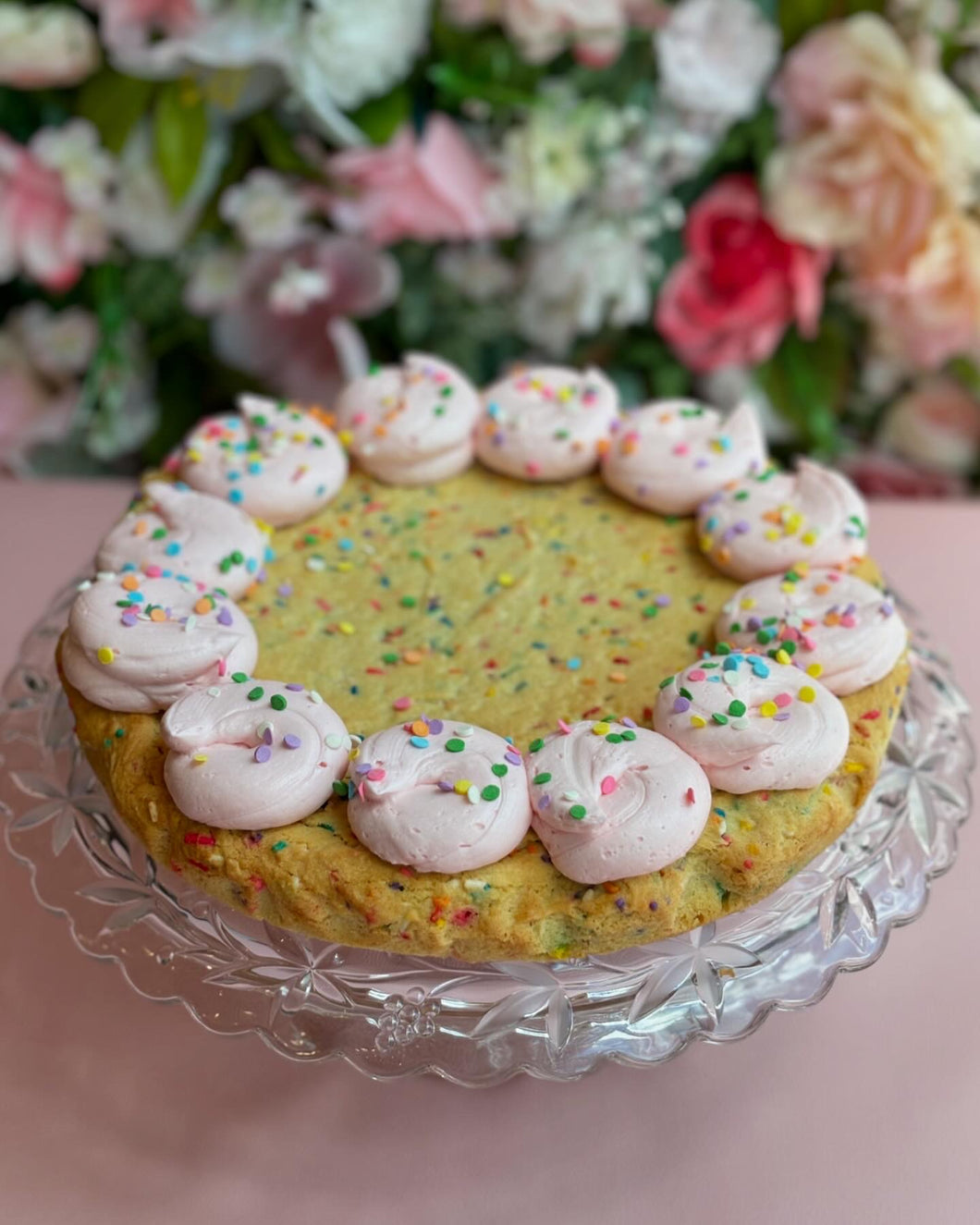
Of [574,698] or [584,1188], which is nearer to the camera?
[584,1188]

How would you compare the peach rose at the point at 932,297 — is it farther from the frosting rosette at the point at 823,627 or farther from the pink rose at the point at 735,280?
the frosting rosette at the point at 823,627

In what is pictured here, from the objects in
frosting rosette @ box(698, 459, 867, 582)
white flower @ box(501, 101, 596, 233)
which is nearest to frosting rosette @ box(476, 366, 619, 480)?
frosting rosette @ box(698, 459, 867, 582)

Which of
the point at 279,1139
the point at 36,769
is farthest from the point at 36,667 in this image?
the point at 279,1139

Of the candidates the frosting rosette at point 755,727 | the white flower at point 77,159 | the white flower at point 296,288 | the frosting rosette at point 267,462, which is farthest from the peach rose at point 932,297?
the white flower at point 77,159

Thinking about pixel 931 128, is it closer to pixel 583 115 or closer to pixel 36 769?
pixel 583 115

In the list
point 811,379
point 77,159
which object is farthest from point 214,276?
point 811,379

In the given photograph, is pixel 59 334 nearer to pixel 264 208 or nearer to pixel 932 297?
pixel 264 208
